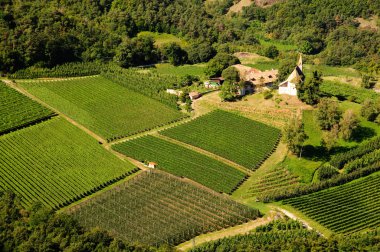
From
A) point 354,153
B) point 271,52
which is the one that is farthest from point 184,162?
point 271,52

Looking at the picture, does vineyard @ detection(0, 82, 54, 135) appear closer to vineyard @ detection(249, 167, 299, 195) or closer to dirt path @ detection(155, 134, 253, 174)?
dirt path @ detection(155, 134, 253, 174)

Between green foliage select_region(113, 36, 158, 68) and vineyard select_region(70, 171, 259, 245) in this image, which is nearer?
vineyard select_region(70, 171, 259, 245)

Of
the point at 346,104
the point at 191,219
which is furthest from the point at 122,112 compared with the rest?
the point at 346,104

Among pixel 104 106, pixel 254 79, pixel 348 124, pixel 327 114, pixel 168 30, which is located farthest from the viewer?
pixel 168 30

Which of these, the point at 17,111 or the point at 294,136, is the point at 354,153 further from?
the point at 17,111

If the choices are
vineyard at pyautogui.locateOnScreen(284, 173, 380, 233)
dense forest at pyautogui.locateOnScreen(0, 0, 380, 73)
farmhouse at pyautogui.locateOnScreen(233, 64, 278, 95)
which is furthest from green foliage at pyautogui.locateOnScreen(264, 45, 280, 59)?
vineyard at pyautogui.locateOnScreen(284, 173, 380, 233)

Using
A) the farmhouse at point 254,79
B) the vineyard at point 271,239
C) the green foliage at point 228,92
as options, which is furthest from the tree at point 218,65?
the vineyard at point 271,239
